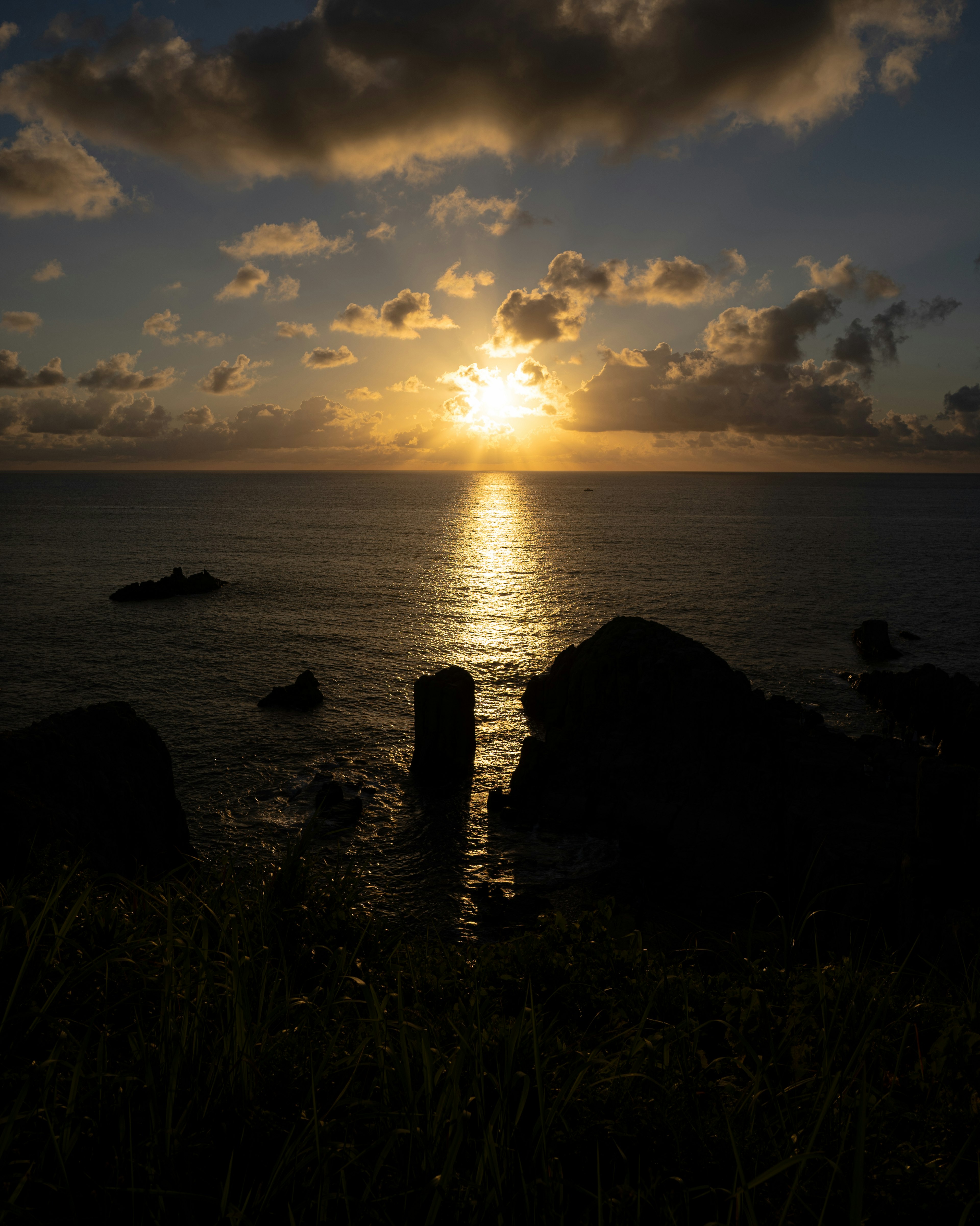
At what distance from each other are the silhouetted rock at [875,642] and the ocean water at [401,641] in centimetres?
126

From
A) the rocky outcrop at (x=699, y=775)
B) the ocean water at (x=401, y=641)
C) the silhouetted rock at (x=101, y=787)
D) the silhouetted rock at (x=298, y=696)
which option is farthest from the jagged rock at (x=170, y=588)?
the rocky outcrop at (x=699, y=775)

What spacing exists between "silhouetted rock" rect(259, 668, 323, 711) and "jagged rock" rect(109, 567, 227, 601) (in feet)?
121

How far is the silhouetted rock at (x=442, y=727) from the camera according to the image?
30.7 metres

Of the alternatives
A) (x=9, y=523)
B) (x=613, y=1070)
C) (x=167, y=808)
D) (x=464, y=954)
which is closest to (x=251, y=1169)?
(x=613, y=1070)

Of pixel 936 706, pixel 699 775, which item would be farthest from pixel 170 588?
pixel 936 706

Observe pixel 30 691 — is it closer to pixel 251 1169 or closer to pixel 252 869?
pixel 252 869

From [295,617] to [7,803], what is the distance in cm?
5225

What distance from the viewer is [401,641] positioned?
182ft

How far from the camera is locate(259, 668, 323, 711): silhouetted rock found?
38.8 m

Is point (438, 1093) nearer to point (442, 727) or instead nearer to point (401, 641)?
point (442, 727)

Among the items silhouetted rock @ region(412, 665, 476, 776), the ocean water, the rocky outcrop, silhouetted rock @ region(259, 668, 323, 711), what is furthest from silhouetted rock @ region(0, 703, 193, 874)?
silhouetted rock @ region(259, 668, 323, 711)

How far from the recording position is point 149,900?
6766 mm

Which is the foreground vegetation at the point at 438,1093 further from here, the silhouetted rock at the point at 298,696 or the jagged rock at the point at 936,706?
the silhouetted rock at the point at 298,696

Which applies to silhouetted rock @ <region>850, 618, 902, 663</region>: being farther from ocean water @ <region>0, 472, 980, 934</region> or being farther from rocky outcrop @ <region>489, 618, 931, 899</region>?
rocky outcrop @ <region>489, 618, 931, 899</region>
